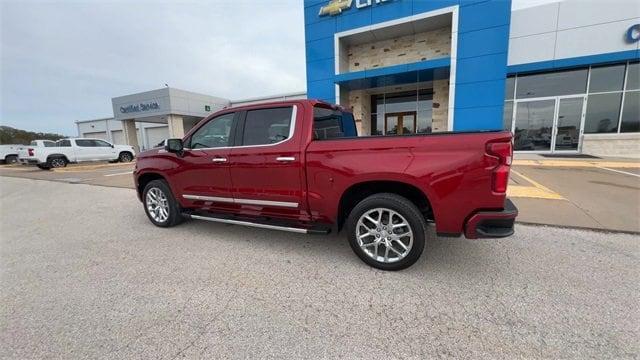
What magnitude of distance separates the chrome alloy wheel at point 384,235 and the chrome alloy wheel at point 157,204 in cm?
336

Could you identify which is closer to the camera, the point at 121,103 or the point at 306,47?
the point at 306,47

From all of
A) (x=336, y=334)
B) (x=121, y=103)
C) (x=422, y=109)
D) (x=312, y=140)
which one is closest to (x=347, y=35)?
(x=422, y=109)

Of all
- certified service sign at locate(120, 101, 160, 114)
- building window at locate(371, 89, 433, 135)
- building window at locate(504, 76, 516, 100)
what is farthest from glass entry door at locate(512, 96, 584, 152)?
certified service sign at locate(120, 101, 160, 114)

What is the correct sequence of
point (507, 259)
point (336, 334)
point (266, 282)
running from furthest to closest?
point (507, 259)
point (266, 282)
point (336, 334)

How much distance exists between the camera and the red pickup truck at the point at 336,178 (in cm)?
259

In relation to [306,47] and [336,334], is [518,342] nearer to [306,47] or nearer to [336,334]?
[336,334]

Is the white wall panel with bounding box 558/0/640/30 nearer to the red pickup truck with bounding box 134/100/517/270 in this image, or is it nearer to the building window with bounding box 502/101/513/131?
the building window with bounding box 502/101/513/131

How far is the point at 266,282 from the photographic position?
2840mm

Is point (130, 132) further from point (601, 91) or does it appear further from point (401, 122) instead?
point (601, 91)

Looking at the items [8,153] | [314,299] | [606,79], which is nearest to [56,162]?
[8,153]

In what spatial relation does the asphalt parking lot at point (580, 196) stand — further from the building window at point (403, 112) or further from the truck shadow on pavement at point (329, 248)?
the building window at point (403, 112)

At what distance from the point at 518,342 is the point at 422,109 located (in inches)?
568

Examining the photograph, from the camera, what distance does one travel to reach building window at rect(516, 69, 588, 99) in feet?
41.3

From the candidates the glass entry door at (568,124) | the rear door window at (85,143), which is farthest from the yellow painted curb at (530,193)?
the rear door window at (85,143)
